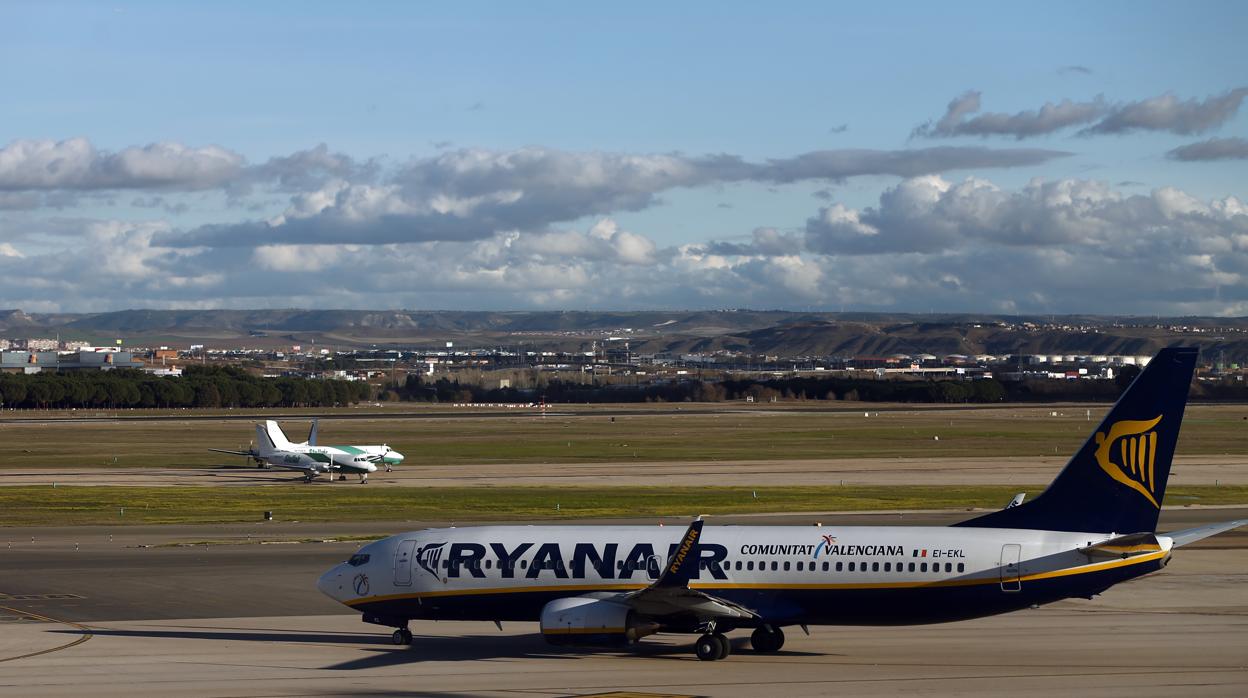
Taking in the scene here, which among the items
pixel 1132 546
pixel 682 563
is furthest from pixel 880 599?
pixel 1132 546

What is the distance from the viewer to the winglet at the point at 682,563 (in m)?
32.5

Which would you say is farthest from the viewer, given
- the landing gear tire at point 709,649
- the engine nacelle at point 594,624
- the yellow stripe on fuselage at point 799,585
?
the landing gear tire at point 709,649

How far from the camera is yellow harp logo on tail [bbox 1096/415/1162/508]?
3425 cm

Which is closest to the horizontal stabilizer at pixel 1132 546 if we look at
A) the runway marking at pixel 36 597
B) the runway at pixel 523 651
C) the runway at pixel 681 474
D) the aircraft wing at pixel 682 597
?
the runway at pixel 523 651

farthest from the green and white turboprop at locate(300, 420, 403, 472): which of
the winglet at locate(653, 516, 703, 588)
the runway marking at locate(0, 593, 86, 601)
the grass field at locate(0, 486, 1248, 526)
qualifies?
the winglet at locate(653, 516, 703, 588)

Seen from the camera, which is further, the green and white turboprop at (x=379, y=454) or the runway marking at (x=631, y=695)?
the green and white turboprop at (x=379, y=454)

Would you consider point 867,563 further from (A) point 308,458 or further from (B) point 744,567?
(A) point 308,458

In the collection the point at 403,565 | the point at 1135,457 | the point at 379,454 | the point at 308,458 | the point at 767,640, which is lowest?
the point at 767,640

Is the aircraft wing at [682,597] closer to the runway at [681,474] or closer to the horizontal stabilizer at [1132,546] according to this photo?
the horizontal stabilizer at [1132,546]

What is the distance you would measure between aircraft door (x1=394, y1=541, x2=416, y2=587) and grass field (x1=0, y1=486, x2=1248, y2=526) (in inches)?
1283

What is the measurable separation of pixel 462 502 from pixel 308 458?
25.3 metres

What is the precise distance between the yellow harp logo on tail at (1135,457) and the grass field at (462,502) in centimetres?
3931

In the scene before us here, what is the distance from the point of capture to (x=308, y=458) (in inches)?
3991

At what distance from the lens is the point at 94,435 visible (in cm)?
14838
